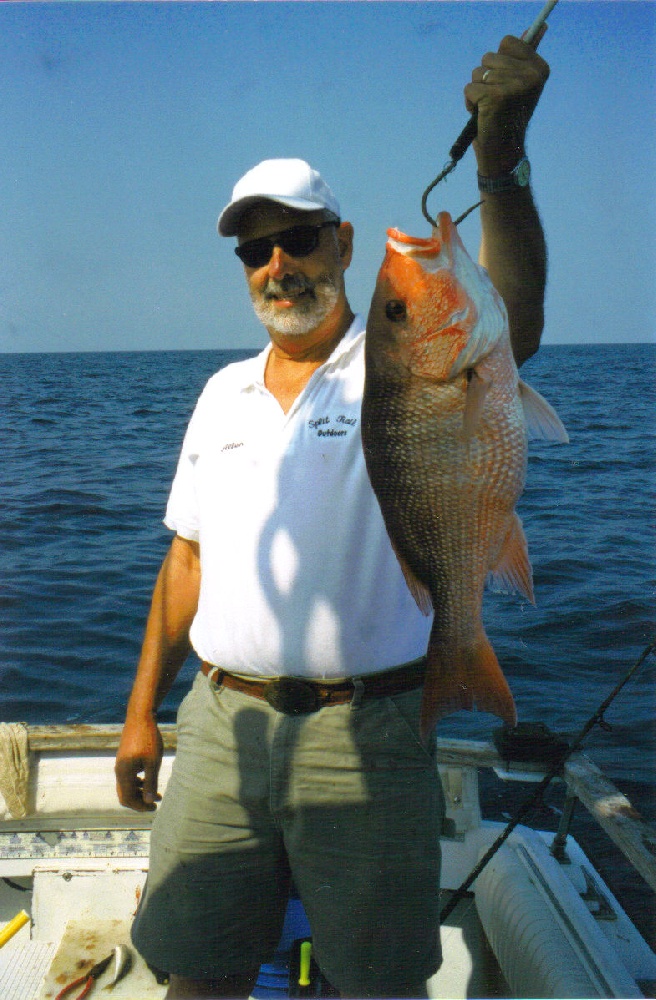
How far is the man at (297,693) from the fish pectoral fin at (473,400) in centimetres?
42

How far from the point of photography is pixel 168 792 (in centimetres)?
246

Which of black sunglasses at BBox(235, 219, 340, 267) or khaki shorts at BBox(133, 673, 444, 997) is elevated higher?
black sunglasses at BBox(235, 219, 340, 267)

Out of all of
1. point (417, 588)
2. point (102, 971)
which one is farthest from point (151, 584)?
point (417, 588)

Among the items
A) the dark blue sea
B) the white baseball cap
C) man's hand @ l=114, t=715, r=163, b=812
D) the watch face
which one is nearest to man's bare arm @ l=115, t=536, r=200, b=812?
man's hand @ l=114, t=715, r=163, b=812

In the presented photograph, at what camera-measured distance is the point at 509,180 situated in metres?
1.70

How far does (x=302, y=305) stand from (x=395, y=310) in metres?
0.85

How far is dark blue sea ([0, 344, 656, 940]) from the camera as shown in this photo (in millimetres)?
6648

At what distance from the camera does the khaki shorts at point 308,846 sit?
7.08ft

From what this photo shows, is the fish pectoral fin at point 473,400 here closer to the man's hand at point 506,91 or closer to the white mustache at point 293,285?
the man's hand at point 506,91

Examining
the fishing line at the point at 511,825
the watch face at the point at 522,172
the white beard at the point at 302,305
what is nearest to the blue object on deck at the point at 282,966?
the fishing line at the point at 511,825

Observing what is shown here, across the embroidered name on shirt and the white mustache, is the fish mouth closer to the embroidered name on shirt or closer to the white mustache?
the embroidered name on shirt

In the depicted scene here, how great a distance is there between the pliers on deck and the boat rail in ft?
2.19

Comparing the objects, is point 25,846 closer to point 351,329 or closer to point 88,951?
point 88,951

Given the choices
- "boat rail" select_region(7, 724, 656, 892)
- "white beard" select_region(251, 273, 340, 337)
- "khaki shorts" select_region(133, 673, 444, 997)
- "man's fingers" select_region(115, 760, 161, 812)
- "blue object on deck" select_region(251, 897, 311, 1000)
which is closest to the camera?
"khaki shorts" select_region(133, 673, 444, 997)
